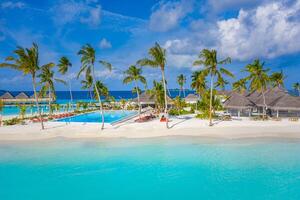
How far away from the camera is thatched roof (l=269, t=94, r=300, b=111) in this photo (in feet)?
86.8

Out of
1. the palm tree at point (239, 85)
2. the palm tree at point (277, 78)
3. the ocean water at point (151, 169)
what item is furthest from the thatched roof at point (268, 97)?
the ocean water at point (151, 169)

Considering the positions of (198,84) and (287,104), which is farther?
(198,84)

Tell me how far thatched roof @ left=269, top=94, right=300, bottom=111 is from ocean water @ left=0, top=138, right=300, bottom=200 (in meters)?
10.2

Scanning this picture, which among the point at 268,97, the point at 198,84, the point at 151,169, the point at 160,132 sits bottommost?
the point at 151,169

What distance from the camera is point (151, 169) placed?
13680mm

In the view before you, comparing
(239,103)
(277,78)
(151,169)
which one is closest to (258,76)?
(239,103)

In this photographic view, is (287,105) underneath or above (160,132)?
above

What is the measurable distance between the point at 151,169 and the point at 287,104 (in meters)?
20.8

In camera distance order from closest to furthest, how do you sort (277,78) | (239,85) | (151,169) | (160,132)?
(151,169) → (160,132) → (277,78) → (239,85)

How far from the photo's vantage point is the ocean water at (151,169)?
1084 centimetres

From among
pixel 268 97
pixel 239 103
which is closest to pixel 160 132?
pixel 239 103

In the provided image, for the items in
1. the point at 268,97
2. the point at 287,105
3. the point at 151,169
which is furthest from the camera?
the point at 268,97

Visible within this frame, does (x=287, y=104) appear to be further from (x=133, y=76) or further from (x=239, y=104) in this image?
(x=133, y=76)

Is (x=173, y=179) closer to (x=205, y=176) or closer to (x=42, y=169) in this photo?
(x=205, y=176)
